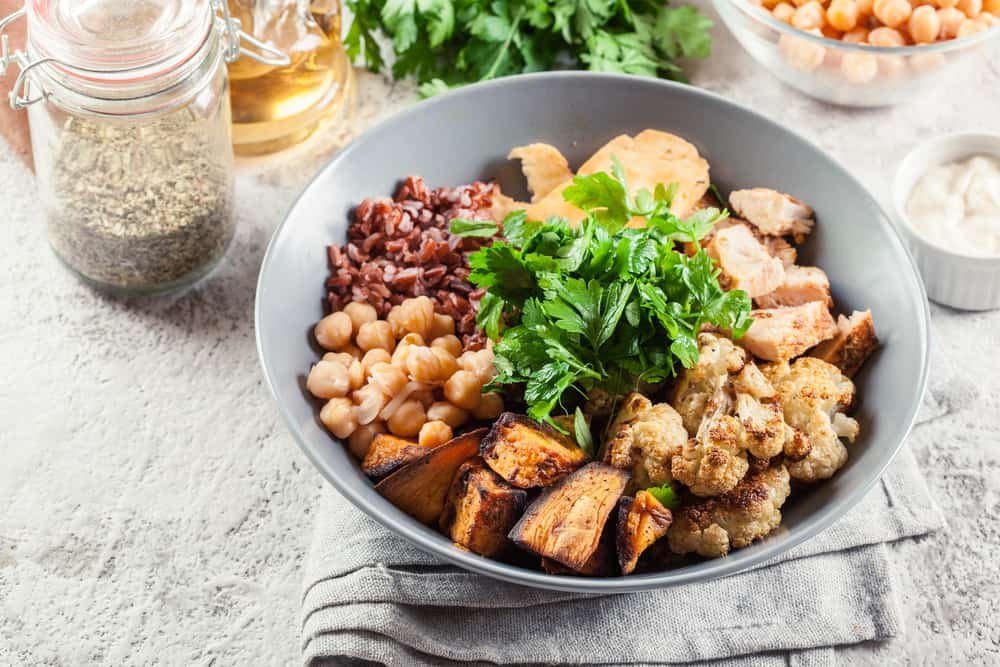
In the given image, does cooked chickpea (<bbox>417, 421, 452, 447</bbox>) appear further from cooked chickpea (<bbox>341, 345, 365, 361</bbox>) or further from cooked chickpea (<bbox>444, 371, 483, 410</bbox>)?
cooked chickpea (<bbox>341, 345, 365, 361</bbox>)

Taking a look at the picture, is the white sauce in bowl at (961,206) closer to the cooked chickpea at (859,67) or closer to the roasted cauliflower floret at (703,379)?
the cooked chickpea at (859,67)

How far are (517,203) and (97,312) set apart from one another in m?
1.09

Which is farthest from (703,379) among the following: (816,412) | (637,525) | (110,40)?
(110,40)

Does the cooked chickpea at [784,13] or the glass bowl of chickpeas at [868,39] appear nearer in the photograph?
the glass bowl of chickpeas at [868,39]

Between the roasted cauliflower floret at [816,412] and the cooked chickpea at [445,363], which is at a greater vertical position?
the roasted cauliflower floret at [816,412]

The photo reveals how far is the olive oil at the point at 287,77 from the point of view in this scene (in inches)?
113

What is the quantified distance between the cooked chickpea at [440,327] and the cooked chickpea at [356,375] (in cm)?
19

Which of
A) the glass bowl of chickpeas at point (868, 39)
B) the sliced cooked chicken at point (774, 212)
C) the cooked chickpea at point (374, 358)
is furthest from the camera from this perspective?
the glass bowl of chickpeas at point (868, 39)

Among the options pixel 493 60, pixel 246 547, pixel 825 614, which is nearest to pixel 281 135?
pixel 493 60

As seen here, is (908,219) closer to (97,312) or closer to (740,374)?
(740,374)

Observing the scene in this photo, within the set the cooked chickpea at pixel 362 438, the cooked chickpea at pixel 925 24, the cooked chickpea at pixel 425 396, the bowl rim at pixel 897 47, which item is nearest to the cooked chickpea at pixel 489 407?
the cooked chickpea at pixel 425 396

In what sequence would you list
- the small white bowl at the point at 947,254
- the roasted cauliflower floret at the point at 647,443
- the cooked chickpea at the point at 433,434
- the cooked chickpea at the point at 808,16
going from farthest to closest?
the cooked chickpea at the point at 808,16
the small white bowl at the point at 947,254
the cooked chickpea at the point at 433,434
the roasted cauliflower floret at the point at 647,443

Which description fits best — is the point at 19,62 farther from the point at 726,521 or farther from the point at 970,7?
the point at 970,7

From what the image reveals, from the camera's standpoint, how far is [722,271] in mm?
2361
